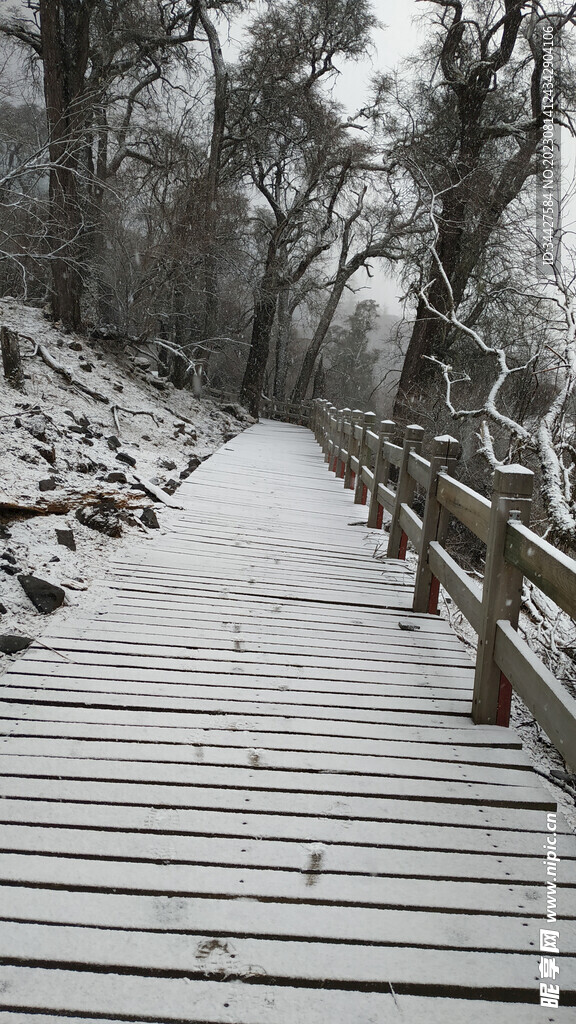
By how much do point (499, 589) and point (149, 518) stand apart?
362 cm

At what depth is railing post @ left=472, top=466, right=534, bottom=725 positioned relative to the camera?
2840mm

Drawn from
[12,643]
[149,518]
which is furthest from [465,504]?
[149,518]

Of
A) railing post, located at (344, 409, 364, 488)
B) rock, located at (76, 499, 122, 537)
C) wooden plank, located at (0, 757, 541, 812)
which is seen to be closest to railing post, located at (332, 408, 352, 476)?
railing post, located at (344, 409, 364, 488)

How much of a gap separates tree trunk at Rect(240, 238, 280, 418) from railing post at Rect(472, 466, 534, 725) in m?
17.3

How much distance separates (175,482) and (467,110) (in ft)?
34.5

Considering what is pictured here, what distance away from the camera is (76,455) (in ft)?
23.6

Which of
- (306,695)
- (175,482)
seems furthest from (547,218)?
(306,695)

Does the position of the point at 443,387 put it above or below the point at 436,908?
above

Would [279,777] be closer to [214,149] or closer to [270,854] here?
[270,854]

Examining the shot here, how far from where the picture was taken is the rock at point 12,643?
3252 mm

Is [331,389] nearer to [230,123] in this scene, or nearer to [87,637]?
[230,123]

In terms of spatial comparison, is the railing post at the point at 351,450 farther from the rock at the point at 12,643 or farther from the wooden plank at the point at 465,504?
the rock at the point at 12,643

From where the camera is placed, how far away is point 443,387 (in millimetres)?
12703

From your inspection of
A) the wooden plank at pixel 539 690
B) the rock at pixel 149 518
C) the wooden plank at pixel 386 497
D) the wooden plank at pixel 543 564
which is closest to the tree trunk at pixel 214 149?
the wooden plank at pixel 386 497
